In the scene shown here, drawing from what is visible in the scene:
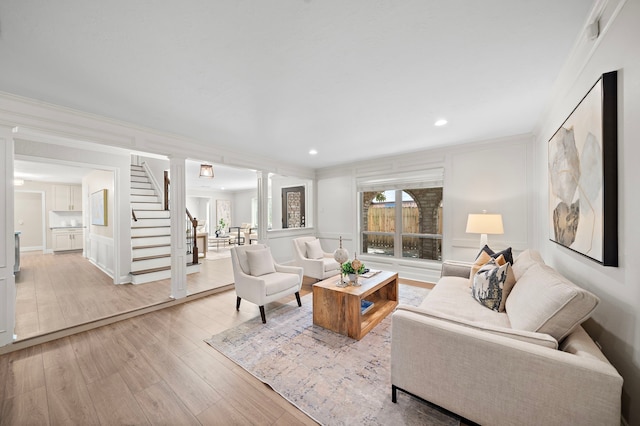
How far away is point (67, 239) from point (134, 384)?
8.87 meters

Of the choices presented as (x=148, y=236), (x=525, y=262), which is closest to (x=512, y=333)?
(x=525, y=262)

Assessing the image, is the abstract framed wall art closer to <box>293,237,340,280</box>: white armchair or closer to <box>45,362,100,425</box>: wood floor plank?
<box>293,237,340,280</box>: white armchair

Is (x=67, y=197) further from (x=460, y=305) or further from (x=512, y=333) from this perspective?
(x=512, y=333)

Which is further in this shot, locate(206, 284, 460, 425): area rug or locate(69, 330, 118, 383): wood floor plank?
locate(69, 330, 118, 383): wood floor plank

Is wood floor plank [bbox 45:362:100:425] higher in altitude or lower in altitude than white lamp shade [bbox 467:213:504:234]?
lower

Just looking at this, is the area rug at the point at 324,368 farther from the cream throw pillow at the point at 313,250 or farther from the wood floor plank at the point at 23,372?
the cream throw pillow at the point at 313,250

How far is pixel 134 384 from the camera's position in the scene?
6.25 feet

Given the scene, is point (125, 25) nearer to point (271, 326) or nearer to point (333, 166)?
point (271, 326)

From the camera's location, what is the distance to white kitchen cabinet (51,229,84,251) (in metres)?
7.61

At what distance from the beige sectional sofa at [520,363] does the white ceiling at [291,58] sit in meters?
1.63

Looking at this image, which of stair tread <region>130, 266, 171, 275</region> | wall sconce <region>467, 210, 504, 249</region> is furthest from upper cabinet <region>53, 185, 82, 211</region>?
wall sconce <region>467, 210, 504, 249</region>

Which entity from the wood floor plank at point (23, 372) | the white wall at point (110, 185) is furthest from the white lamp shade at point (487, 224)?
the white wall at point (110, 185)

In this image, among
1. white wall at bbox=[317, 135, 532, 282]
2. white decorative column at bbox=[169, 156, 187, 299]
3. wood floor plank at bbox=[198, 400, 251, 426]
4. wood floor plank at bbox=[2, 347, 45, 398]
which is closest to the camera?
wood floor plank at bbox=[198, 400, 251, 426]

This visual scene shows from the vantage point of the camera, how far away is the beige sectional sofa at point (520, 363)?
1078 mm
